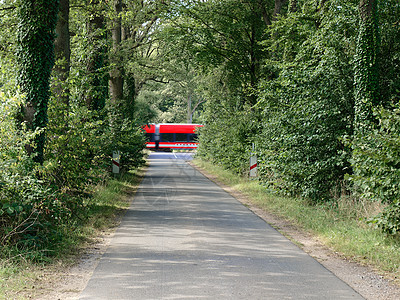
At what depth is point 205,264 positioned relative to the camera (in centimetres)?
711

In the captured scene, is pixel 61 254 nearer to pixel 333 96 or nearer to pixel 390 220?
pixel 390 220

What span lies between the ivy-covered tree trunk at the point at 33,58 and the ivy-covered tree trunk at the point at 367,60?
7.61m

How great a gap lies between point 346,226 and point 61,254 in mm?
5833

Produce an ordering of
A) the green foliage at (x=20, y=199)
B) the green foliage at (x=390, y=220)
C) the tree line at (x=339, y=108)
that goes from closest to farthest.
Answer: the green foliage at (x=20, y=199), the green foliage at (x=390, y=220), the tree line at (x=339, y=108)

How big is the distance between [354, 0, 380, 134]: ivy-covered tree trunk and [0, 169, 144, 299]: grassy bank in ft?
22.5

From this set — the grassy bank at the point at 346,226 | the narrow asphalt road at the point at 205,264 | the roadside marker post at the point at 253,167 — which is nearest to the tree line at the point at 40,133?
the narrow asphalt road at the point at 205,264

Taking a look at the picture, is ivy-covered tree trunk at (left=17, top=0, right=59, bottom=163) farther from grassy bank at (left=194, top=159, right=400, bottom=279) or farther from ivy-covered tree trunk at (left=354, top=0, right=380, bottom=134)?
ivy-covered tree trunk at (left=354, top=0, right=380, bottom=134)

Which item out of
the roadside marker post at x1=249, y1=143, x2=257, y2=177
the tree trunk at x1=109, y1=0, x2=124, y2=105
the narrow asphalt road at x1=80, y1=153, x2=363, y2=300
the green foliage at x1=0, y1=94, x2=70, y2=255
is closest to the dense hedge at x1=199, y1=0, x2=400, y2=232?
the narrow asphalt road at x1=80, y1=153, x2=363, y2=300

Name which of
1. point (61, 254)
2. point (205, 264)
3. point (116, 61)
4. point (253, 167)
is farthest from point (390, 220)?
point (116, 61)

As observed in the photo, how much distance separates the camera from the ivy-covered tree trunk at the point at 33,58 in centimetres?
887

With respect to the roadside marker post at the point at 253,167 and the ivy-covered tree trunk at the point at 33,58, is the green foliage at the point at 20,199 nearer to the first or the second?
the ivy-covered tree trunk at the point at 33,58

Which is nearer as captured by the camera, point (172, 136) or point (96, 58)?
point (96, 58)

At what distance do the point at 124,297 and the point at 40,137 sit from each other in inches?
184

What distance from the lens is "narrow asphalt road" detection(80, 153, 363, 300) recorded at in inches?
227
